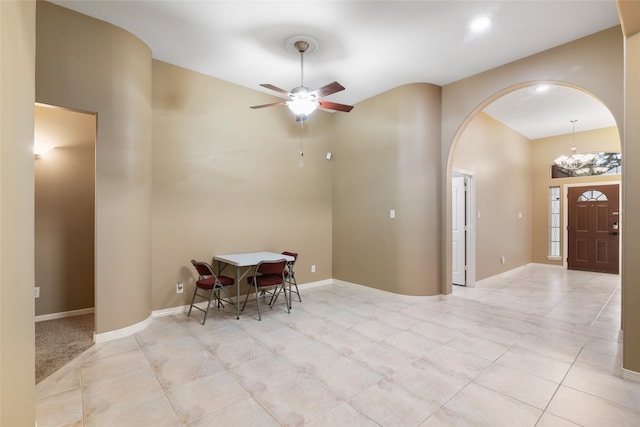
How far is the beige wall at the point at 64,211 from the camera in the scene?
3.64 metres

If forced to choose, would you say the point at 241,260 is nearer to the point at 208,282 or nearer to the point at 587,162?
the point at 208,282

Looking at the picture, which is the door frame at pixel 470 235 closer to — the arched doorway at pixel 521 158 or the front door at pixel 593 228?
the arched doorway at pixel 521 158

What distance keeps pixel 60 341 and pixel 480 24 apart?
5.25 m

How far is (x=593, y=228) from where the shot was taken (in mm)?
7098

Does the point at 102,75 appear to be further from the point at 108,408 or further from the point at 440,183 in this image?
the point at 440,183

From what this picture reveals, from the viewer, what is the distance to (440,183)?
15.1ft

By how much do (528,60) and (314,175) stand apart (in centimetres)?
336

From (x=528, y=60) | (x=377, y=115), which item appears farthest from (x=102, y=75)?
(x=528, y=60)

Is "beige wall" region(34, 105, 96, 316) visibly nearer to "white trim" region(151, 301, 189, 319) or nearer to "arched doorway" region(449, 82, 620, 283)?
"white trim" region(151, 301, 189, 319)

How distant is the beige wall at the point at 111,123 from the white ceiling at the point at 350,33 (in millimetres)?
214

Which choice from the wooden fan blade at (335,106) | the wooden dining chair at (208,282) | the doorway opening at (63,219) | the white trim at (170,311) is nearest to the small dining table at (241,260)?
the wooden dining chair at (208,282)

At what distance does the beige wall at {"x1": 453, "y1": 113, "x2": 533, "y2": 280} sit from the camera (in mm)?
5656

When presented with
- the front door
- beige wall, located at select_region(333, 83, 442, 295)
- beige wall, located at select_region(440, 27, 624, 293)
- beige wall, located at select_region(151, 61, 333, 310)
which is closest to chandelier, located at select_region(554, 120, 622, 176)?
the front door

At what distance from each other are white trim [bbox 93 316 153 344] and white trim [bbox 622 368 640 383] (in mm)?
4408
